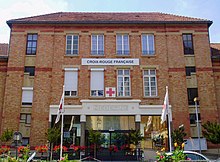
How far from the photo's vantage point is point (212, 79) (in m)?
22.1

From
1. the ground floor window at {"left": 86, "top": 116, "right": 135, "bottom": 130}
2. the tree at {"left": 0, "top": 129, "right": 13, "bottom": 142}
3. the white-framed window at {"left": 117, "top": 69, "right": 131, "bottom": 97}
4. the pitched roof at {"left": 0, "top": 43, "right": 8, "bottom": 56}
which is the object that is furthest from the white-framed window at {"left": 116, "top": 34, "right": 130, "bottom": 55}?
the tree at {"left": 0, "top": 129, "right": 13, "bottom": 142}

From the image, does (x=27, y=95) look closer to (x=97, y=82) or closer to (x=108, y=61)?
(x=97, y=82)

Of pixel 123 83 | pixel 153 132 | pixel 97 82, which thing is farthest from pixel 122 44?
pixel 153 132

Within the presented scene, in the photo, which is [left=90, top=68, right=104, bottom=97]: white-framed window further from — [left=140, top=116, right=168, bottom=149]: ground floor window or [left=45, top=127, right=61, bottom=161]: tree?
[left=45, top=127, right=61, bottom=161]: tree

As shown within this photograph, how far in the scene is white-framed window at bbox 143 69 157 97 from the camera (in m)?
22.0

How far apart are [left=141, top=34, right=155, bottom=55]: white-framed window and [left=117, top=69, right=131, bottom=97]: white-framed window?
247 cm

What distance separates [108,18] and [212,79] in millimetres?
10814

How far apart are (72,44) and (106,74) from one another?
4147mm

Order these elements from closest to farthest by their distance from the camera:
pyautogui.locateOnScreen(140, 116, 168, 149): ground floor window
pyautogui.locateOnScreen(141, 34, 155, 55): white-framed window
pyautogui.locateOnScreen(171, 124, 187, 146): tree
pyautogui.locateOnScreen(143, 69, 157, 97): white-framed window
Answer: pyautogui.locateOnScreen(171, 124, 187, 146): tree, pyautogui.locateOnScreen(140, 116, 168, 149): ground floor window, pyautogui.locateOnScreen(143, 69, 157, 97): white-framed window, pyautogui.locateOnScreen(141, 34, 155, 55): white-framed window

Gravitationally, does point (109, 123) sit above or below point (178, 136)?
above

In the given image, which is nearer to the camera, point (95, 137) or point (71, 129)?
point (95, 137)

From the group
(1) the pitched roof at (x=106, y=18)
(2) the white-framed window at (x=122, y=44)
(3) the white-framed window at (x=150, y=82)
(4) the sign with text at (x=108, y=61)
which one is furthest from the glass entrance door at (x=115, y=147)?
(1) the pitched roof at (x=106, y=18)

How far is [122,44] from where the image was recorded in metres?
23.1

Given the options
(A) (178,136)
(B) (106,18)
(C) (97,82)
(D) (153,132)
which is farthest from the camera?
(B) (106,18)
